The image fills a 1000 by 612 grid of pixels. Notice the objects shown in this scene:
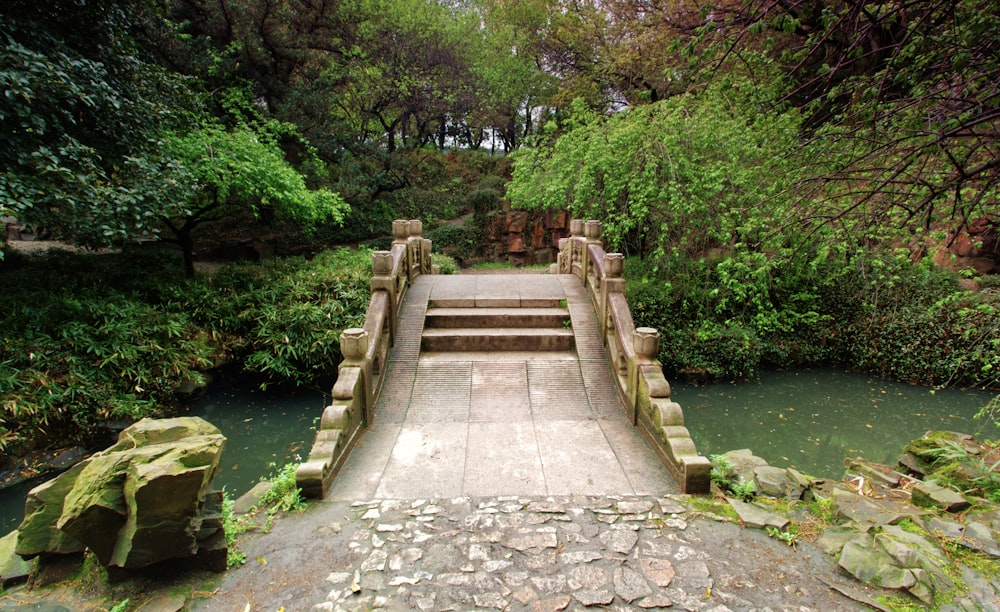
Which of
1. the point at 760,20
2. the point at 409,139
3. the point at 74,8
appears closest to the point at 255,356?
the point at 74,8

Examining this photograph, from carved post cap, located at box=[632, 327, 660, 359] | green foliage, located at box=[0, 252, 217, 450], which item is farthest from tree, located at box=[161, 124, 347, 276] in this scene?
carved post cap, located at box=[632, 327, 660, 359]

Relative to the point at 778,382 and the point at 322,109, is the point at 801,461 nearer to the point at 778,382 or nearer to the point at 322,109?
the point at 778,382

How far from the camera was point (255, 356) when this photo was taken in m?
8.16

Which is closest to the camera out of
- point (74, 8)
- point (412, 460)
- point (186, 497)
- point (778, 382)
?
point (186, 497)

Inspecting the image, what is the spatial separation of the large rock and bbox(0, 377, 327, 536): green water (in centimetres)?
321

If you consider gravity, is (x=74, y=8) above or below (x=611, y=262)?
above

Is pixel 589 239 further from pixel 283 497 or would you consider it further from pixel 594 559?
pixel 283 497

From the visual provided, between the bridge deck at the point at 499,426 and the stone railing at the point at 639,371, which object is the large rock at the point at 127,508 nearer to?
the bridge deck at the point at 499,426

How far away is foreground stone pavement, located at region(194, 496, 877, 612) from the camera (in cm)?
293

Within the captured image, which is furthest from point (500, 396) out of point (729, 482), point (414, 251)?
point (414, 251)

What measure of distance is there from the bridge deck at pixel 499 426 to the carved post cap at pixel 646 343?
77 centimetres

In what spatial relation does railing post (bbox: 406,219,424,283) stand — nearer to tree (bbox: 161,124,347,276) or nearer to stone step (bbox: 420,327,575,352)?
stone step (bbox: 420,327,575,352)

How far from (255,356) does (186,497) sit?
5.84 metres

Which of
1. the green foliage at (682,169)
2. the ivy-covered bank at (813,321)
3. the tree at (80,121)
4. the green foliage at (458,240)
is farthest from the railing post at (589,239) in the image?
the green foliage at (458,240)
